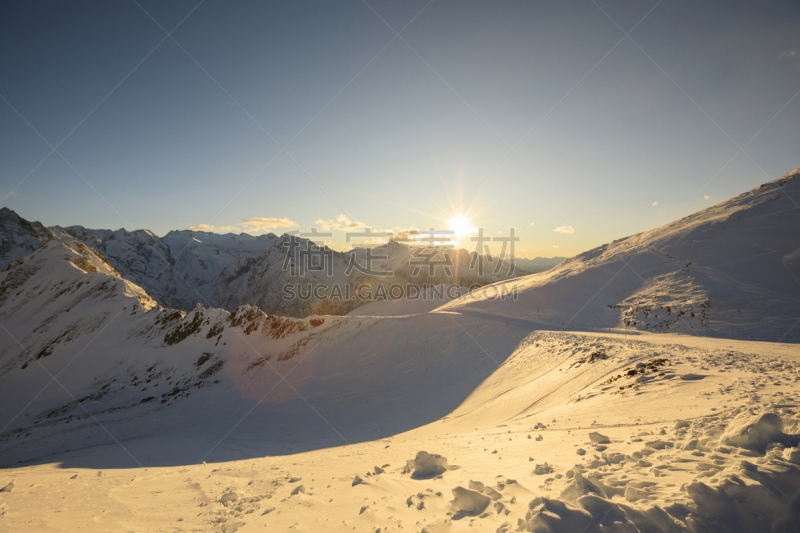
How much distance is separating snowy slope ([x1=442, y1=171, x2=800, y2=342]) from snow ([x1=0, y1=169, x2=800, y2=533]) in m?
0.17

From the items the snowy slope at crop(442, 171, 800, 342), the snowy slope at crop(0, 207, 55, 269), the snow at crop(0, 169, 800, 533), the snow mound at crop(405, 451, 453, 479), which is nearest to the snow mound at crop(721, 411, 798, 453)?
the snow at crop(0, 169, 800, 533)

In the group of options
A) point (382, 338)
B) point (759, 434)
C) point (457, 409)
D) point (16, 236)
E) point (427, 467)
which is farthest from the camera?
point (16, 236)

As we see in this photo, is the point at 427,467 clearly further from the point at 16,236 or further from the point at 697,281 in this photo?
the point at 16,236

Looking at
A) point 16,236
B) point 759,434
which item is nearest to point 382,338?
point 759,434

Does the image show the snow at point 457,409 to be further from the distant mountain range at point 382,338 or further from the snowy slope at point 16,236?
the snowy slope at point 16,236

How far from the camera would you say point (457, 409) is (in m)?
17.1

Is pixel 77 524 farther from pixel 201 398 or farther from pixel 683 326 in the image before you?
pixel 201 398

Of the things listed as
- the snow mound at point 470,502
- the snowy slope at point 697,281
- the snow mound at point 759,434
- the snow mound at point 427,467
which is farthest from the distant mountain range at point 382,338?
the snow mound at point 470,502

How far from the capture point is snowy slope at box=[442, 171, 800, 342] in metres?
18.9

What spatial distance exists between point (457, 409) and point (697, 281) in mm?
21590

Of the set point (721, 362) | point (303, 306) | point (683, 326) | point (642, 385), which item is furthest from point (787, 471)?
point (303, 306)

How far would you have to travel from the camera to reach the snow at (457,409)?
470 centimetres

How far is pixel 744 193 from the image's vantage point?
1212 inches

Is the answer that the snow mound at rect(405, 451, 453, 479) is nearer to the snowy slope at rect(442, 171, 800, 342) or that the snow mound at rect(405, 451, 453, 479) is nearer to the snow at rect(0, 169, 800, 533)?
the snow at rect(0, 169, 800, 533)
